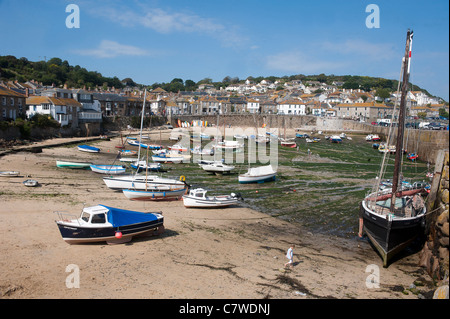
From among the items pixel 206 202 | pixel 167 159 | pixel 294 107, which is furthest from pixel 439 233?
pixel 294 107

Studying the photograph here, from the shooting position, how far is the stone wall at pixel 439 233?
46.2 feet

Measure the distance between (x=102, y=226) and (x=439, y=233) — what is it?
553 inches

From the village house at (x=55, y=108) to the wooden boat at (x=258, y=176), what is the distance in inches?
1422

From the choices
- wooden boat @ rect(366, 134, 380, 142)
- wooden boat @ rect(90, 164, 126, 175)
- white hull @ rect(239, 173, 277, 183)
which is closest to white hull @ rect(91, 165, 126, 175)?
wooden boat @ rect(90, 164, 126, 175)

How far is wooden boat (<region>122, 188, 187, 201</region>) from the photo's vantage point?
24453 mm

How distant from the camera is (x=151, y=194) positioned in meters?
24.7

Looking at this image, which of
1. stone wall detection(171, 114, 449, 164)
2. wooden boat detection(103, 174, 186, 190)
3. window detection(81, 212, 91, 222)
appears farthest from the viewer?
stone wall detection(171, 114, 449, 164)

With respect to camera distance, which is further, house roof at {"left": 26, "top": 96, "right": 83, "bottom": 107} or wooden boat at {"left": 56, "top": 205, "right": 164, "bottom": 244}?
house roof at {"left": 26, "top": 96, "right": 83, "bottom": 107}

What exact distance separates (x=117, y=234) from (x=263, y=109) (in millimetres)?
111946

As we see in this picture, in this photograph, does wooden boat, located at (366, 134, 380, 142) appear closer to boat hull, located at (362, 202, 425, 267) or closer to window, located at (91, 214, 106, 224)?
boat hull, located at (362, 202, 425, 267)

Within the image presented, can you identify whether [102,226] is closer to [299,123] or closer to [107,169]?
[107,169]

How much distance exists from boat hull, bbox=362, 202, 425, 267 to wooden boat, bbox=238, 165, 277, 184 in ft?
50.1

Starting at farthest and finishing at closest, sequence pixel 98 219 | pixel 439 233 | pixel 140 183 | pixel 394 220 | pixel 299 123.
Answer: pixel 299 123 < pixel 140 183 < pixel 394 220 < pixel 98 219 < pixel 439 233

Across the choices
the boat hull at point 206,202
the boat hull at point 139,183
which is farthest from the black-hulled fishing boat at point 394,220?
the boat hull at point 139,183
